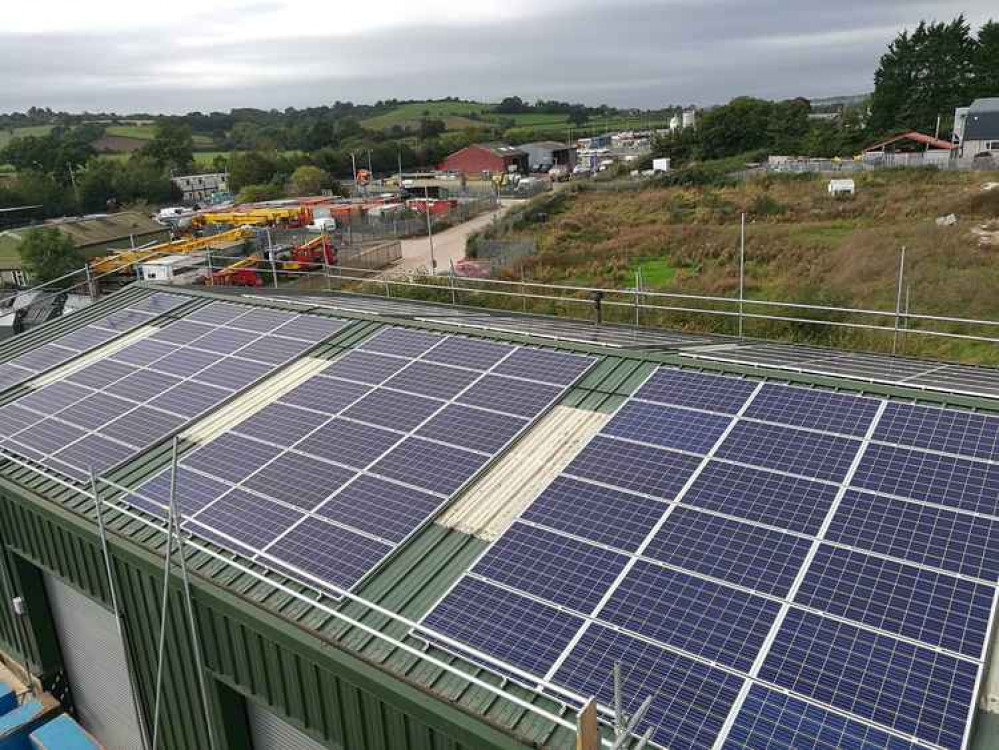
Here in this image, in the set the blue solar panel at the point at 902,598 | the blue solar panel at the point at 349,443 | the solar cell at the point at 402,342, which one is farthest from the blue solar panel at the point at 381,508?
the blue solar panel at the point at 902,598

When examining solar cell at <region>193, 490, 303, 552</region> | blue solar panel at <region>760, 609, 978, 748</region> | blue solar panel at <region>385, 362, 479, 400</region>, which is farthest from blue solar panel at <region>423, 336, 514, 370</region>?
blue solar panel at <region>760, 609, 978, 748</region>

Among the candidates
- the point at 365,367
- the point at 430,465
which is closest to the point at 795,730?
the point at 430,465

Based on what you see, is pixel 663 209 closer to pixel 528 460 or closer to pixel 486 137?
pixel 528 460

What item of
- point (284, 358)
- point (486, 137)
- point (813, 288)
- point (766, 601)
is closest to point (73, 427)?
point (284, 358)

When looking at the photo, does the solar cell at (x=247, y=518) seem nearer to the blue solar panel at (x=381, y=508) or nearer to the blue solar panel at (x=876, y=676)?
the blue solar panel at (x=381, y=508)

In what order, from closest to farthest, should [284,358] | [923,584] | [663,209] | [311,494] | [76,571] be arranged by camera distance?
[923,584] → [311,494] → [76,571] → [284,358] → [663,209]

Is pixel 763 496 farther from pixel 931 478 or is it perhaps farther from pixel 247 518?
pixel 247 518
